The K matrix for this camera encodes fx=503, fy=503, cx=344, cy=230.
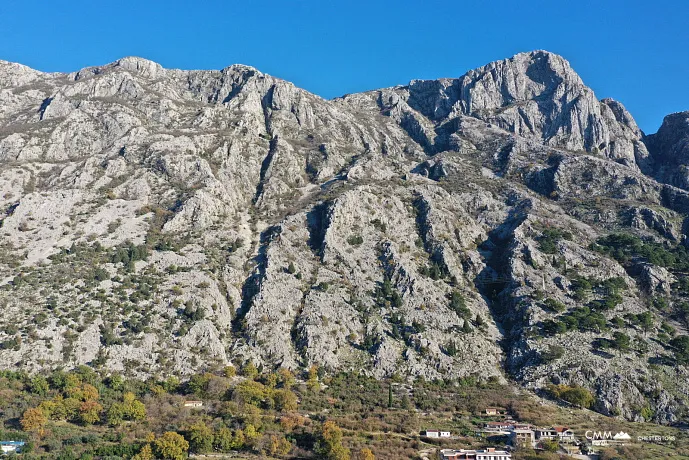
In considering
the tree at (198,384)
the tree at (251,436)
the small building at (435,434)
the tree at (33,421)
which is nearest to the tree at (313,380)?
the tree at (198,384)

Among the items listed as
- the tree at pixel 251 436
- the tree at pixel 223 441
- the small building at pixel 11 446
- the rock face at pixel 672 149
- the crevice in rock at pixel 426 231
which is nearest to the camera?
the small building at pixel 11 446

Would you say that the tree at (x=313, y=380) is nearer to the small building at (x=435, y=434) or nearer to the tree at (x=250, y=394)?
the tree at (x=250, y=394)

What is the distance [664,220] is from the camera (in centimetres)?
11625

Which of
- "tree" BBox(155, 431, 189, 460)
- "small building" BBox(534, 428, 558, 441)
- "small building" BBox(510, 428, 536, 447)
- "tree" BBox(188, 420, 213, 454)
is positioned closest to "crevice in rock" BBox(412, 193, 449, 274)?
"small building" BBox(534, 428, 558, 441)

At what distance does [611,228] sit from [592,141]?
186ft

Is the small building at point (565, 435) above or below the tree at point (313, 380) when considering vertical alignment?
below

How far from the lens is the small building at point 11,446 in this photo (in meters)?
53.8

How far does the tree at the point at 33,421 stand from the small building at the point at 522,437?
57120 mm

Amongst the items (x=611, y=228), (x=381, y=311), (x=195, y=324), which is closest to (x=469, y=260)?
(x=381, y=311)

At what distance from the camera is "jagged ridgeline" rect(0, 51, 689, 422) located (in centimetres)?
8306

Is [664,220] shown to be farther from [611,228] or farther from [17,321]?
[17,321]

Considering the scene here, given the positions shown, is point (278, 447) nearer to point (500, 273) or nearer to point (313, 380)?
point (313, 380)

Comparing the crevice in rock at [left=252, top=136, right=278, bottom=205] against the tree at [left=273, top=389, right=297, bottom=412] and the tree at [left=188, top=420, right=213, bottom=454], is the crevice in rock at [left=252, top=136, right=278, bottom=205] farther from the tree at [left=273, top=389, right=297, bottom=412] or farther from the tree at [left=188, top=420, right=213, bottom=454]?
the tree at [left=188, top=420, right=213, bottom=454]

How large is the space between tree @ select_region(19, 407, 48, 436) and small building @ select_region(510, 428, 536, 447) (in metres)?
57.1
